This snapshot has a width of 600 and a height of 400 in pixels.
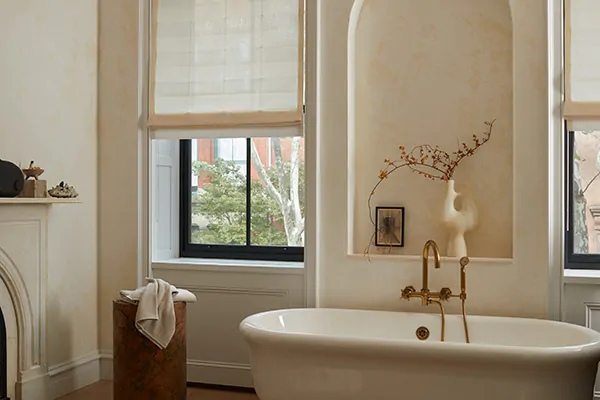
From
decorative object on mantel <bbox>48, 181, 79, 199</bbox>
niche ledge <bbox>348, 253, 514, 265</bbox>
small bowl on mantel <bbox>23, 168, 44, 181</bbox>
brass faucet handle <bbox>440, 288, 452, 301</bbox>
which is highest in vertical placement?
small bowl on mantel <bbox>23, 168, 44, 181</bbox>

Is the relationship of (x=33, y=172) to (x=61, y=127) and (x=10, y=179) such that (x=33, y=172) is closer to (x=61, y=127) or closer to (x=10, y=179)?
(x=10, y=179)

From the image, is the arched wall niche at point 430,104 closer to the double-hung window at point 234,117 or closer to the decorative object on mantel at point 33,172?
the double-hung window at point 234,117

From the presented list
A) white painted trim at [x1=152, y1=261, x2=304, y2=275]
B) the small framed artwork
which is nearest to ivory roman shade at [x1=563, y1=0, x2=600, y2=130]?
the small framed artwork

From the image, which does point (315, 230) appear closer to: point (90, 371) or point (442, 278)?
point (442, 278)

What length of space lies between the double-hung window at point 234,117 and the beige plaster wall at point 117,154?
0.15 meters

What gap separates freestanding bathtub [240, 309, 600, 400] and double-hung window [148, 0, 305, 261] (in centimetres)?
114

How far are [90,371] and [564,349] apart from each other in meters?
2.73

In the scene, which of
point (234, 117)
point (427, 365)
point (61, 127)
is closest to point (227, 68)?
point (234, 117)

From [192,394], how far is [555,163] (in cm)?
236

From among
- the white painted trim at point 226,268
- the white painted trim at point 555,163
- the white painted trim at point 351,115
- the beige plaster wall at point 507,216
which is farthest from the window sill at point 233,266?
the white painted trim at point 555,163

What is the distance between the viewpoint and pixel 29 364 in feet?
11.6

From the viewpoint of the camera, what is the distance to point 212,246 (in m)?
4.41

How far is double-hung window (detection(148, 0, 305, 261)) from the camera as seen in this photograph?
3.86 m

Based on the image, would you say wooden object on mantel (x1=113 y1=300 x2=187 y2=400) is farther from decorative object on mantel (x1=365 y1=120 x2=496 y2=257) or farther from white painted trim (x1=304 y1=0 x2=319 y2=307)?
decorative object on mantel (x1=365 y1=120 x2=496 y2=257)
